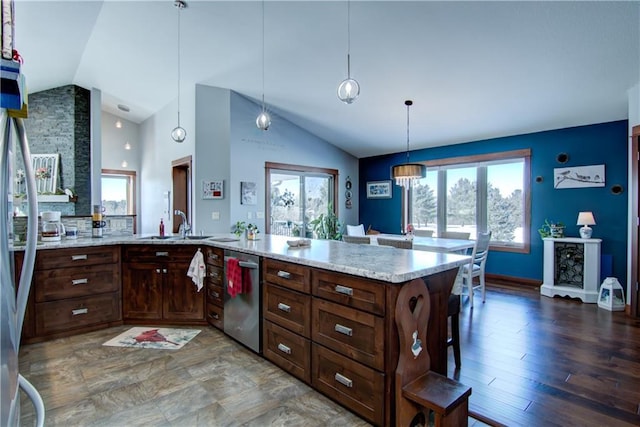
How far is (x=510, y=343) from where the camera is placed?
10.4 feet

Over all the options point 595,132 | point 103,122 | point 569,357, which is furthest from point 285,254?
point 103,122

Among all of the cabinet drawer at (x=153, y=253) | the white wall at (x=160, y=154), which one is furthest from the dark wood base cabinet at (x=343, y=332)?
the white wall at (x=160, y=154)

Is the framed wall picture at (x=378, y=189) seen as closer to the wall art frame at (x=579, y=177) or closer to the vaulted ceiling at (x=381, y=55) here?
the vaulted ceiling at (x=381, y=55)

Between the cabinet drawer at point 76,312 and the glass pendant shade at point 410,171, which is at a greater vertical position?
the glass pendant shade at point 410,171

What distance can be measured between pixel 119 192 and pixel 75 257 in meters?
6.07

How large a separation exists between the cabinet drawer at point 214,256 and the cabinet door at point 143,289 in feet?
1.61

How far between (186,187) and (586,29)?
6.18 metres

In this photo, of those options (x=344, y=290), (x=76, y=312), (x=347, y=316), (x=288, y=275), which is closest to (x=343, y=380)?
(x=347, y=316)

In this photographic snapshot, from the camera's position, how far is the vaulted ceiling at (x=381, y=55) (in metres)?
3.20

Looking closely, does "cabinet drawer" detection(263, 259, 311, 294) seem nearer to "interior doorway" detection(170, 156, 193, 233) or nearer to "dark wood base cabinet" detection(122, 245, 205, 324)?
"dark wood base cabinet" detection(122, 245, 205, 324)

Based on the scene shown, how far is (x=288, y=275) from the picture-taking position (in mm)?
2453

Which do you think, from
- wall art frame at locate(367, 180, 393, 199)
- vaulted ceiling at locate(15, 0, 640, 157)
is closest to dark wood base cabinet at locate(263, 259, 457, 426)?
vaulted ceiling at locate(15, 0, 640, 157)

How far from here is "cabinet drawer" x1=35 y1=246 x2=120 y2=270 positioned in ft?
10.1

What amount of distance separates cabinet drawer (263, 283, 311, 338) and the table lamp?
444 cm
